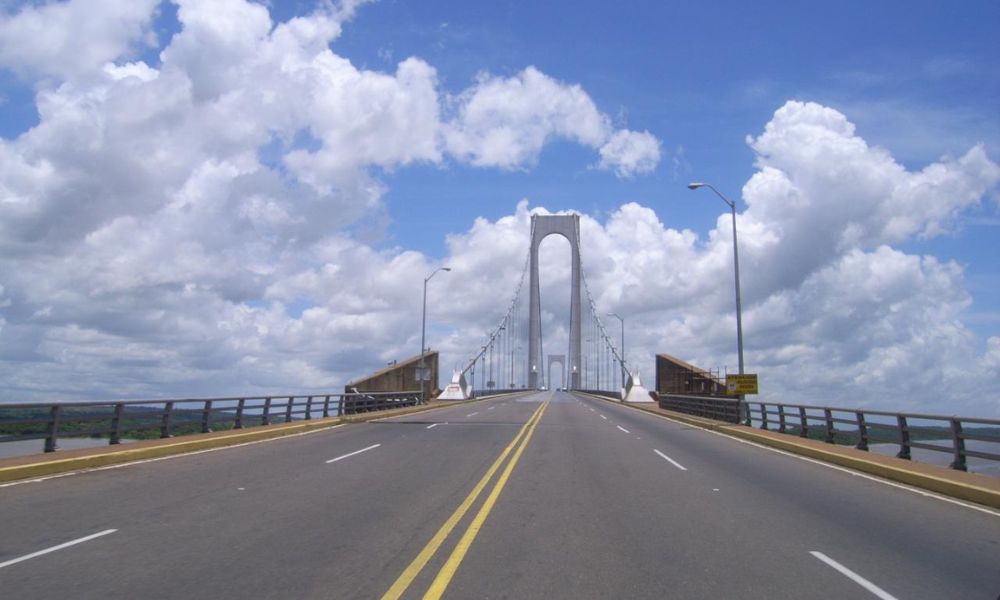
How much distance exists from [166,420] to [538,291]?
97.9 metres

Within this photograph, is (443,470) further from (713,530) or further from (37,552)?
(37,552)

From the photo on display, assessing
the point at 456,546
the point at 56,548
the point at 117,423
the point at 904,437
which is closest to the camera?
the point at 56,548

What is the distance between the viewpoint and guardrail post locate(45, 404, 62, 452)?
1521cm

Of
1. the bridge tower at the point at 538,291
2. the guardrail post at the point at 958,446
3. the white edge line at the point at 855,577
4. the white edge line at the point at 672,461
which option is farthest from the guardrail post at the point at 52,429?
the bridge tower at the point at 538,291

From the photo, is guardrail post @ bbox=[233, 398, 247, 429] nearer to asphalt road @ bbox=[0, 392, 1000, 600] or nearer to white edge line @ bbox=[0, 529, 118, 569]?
asphalt road @ bbox=[0, 392, 1000, 600]

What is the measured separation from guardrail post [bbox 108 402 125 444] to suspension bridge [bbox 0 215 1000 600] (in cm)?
4

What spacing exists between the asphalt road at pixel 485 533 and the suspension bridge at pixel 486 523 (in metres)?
0.03

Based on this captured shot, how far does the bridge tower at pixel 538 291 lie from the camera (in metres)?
111

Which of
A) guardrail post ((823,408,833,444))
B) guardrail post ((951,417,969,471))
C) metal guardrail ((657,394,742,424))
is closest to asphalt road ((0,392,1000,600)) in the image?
guardrail post ((951,417,969,471))

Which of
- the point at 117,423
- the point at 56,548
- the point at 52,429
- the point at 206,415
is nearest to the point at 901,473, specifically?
the point at 56,548

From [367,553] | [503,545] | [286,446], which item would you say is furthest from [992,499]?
[286,446]

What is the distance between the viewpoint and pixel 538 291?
4584 inches

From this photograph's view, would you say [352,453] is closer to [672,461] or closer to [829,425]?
[672,461]

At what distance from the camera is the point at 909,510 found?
10.8 m
